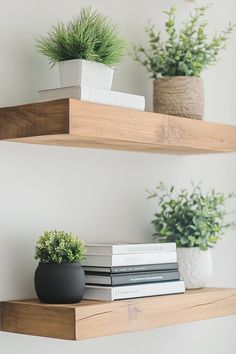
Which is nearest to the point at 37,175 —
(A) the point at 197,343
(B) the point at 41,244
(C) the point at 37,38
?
(B) the point at 41,244

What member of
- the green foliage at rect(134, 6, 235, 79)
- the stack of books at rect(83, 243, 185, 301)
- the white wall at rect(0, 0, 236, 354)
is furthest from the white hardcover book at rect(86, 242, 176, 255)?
the green foliage at rect(134, 6, 235, 79)

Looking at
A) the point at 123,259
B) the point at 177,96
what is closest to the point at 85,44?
the point at 177,96

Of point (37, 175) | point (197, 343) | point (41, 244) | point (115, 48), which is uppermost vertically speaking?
point (115, 48)

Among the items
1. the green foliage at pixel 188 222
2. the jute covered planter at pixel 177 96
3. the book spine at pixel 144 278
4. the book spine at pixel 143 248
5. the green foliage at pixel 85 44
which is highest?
the green foliage at pixel 85 44

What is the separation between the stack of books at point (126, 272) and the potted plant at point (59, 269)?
8 cm

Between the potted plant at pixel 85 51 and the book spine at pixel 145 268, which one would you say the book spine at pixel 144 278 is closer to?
the book spine at pixel 145 268

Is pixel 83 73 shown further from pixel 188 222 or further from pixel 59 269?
pixel 188 222

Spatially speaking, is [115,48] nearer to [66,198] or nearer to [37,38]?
[37,38]

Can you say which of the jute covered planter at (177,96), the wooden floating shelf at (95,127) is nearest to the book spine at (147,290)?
the wooden floating shelf at (95,127)

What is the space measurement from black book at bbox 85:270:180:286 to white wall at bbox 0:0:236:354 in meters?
0.15

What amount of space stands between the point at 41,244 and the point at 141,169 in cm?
51

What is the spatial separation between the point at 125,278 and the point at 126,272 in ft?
0.05

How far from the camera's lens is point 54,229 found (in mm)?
1812

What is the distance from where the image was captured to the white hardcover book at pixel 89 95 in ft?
5.35
